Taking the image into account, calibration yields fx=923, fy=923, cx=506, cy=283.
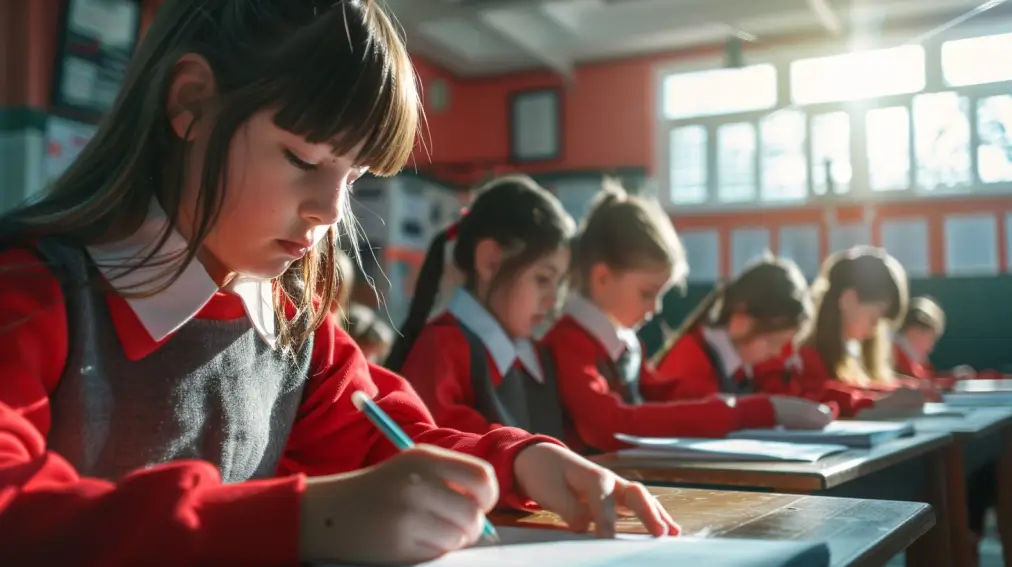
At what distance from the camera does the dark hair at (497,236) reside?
1.42 meters

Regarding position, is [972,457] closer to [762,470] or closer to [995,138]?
[762,470]

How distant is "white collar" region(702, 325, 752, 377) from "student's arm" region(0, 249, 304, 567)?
6.54ft

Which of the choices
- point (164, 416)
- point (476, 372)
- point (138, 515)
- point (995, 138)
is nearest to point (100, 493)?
point (138, 515)

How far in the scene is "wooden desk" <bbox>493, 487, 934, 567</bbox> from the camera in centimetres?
53

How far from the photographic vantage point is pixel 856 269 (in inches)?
108

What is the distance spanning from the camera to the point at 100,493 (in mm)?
398

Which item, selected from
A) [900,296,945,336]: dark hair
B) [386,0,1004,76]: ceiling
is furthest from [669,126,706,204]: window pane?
[900,296,945,336]: dark hair

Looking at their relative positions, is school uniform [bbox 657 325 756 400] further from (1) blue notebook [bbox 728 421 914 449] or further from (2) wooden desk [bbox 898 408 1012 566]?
(1) blue notebook [bbox 728 421 914 449]

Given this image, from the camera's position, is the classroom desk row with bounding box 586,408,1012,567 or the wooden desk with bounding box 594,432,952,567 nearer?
the classroom desk row with bounding box 586,408,1012,567

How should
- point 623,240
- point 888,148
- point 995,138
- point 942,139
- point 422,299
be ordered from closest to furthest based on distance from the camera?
1. point 422,299
2. point 623,240
3. point 995,138
4. point 942,139
5. point 888,148

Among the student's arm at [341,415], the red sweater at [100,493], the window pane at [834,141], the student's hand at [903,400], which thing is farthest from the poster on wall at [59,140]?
the window pane at [834,141]

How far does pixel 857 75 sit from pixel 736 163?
945mm

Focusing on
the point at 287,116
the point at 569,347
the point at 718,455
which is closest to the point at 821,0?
the point at 569,347

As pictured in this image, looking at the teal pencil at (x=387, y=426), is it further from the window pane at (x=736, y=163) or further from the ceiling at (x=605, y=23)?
the window pane at (x=736, y=163)
